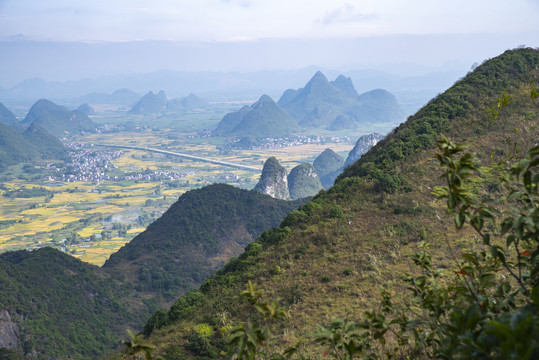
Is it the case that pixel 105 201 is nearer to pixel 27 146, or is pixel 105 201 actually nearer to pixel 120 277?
pixel 120 277

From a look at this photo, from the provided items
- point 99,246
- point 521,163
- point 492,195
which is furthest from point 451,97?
point 99,246

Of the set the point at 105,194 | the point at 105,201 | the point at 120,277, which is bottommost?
the point at 105,201

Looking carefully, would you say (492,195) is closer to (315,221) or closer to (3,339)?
(315,221)

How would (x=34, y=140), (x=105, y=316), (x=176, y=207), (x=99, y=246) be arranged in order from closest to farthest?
(x=105, y=316) < (x=176, y=207) < (x=99, y=246) < (x=34, y=140)

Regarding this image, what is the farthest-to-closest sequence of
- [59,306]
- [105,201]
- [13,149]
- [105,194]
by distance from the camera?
[13,149], [105,194], [105,201], [59,306]

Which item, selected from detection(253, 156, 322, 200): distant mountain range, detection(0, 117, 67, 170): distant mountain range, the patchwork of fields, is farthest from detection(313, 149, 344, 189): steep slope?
detection(0, 117, 67, 170): distant mountain range

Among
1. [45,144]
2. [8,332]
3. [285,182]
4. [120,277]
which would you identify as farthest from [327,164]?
[45,144]
